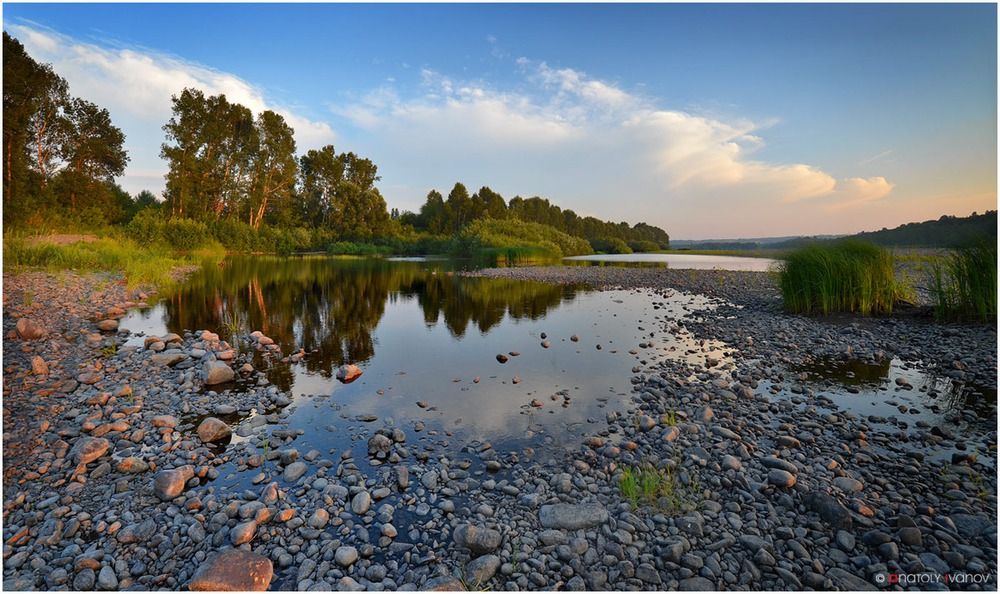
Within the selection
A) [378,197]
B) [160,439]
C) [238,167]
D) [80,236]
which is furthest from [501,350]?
[378,197]

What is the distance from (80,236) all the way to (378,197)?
46722mm

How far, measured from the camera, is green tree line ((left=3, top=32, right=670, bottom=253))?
28078 mm

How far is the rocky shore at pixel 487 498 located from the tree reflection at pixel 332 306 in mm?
2809

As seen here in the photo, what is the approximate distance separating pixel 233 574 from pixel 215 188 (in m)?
59.8

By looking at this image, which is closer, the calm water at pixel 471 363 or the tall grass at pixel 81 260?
the calm water at pixel 471 363

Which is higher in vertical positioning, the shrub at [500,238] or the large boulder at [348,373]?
the shrub at [500,238]

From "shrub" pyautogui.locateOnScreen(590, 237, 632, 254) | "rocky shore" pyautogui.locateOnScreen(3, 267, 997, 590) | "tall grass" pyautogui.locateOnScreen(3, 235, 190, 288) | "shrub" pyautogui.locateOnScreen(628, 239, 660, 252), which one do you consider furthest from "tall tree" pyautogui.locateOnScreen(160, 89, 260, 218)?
"shrub" pyautogui.locateOnScreen(628, 239, 660, 252)

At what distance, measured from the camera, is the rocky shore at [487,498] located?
10.6ft

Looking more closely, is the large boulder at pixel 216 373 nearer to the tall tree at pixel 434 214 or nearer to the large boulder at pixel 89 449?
the large boulder at pixel 89 449

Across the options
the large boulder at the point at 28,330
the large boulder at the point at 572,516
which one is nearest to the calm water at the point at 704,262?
the large boulder at the point at 572,516

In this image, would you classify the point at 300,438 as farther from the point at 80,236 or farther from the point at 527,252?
the point at 527,252

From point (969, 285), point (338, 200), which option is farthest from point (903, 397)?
point (338, 200)

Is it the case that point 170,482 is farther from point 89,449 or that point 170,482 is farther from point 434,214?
point 434,214

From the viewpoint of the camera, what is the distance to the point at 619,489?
14.3ft
